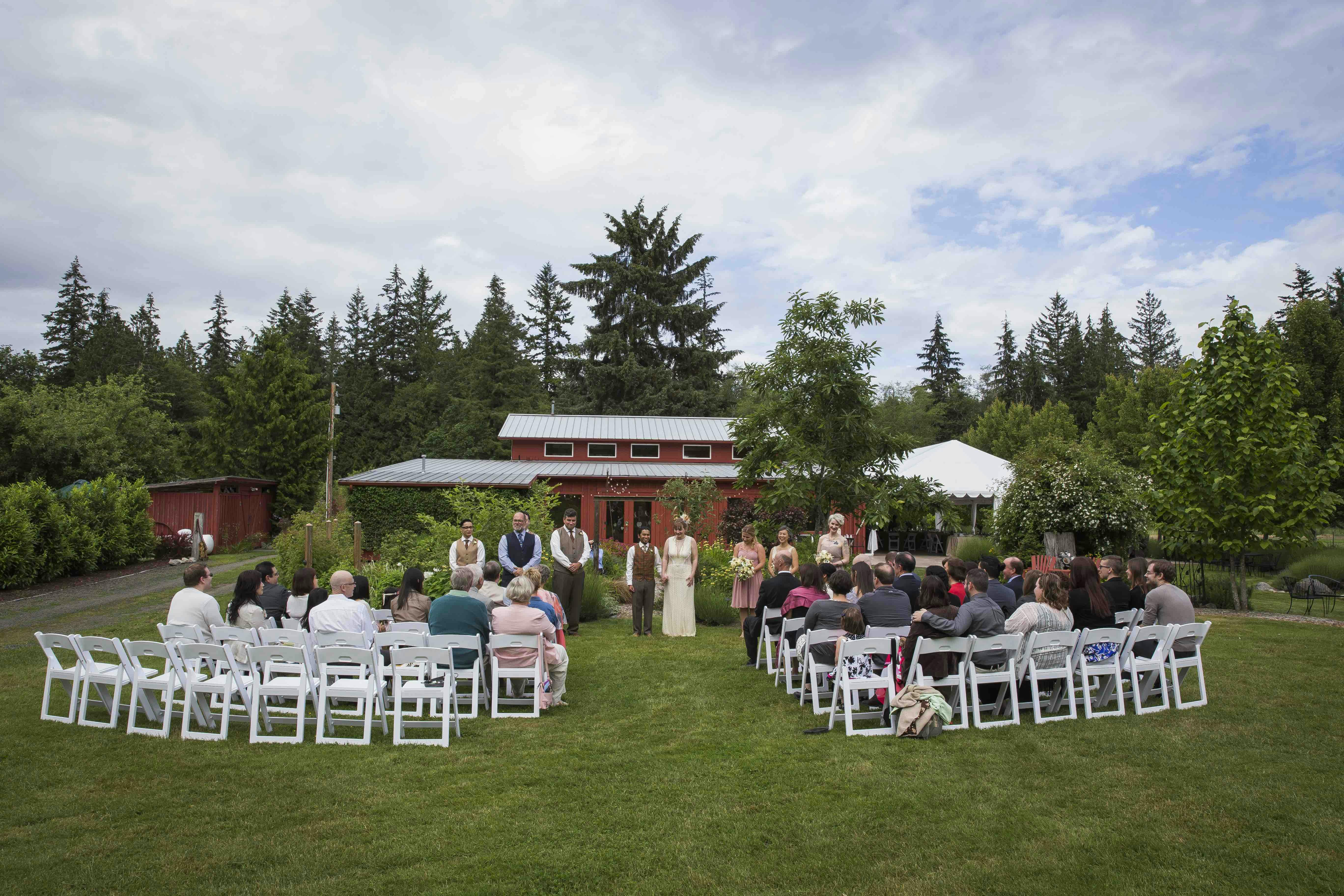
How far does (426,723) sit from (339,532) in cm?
1170

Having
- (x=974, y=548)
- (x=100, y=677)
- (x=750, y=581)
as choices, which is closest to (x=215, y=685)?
(x=100, y=677)

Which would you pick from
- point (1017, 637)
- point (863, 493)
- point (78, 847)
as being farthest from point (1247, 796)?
point (863, 493)

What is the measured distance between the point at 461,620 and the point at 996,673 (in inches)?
171

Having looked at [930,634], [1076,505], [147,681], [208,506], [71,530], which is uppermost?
[208,506]

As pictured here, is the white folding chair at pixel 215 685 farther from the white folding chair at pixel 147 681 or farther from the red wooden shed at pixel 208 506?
the red wooden shed at pixel 208 506

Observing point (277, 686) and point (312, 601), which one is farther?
point (312, 601)

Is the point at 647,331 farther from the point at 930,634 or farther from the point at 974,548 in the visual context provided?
the point at 930,634

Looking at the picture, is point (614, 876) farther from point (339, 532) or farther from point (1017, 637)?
point (339, 532)

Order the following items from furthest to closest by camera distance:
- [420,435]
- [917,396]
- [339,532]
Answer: [917,396] < [420,435] < [339,532]

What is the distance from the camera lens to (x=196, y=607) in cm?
700

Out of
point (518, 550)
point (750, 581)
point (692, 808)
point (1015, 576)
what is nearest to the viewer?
point (692, 808)

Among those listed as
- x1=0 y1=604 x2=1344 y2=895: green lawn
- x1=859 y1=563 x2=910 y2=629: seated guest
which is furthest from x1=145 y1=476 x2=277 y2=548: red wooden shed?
x1=859 y1=563 x2=910 y2=629: seated guest

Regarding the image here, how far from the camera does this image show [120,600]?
52.6 ft

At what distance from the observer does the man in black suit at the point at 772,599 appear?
8.59 metres
